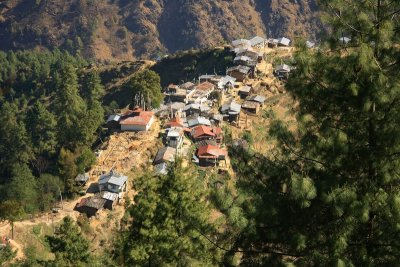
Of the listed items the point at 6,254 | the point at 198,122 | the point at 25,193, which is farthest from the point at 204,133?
the point at 6,254

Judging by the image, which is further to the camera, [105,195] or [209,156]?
[209,156]

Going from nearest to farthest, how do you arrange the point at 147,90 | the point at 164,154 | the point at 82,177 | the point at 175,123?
the point at 82,177
the point at 164,154
the point at 175,123
the point at 147,90

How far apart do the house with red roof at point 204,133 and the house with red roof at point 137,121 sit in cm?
456

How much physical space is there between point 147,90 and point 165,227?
3862cm

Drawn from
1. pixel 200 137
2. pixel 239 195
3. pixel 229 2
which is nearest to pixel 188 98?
pixel 200 137

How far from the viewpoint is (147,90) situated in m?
50.6

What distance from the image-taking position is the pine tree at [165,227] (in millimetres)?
12938

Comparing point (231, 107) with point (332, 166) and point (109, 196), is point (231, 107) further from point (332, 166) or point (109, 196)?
point (332, 166)

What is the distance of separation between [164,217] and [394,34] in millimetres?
8505

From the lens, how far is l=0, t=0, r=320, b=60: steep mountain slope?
427 feet

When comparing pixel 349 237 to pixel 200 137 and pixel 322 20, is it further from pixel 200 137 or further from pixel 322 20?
pixel 200 137

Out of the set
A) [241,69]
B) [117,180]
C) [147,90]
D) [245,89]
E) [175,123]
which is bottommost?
[117,180]

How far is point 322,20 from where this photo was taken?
24.6ft

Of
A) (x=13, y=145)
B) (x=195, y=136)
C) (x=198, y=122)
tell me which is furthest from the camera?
(x=13, y=145)
